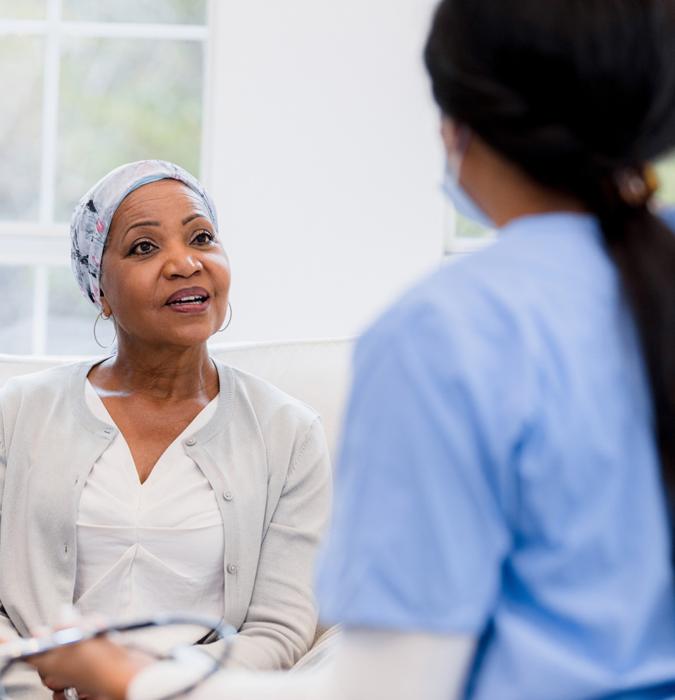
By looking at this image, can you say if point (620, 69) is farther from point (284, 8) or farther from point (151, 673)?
point (284, 8)

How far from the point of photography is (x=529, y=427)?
847 millimetres

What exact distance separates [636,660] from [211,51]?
279cm

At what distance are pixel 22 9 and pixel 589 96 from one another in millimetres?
3025

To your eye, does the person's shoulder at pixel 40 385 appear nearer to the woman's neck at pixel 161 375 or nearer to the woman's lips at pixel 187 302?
the woman's neck at pixel 161 375

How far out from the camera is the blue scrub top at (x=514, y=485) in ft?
2.76

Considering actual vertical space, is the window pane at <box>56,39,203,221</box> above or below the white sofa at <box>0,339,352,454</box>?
above

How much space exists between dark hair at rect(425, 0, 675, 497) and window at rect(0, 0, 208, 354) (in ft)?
8.80

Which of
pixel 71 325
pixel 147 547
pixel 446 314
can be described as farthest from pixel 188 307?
pixel 71 325

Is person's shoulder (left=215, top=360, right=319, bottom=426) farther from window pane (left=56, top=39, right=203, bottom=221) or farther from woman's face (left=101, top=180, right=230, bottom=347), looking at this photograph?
window pane (left=56, top=39, right=203, bottom=221)

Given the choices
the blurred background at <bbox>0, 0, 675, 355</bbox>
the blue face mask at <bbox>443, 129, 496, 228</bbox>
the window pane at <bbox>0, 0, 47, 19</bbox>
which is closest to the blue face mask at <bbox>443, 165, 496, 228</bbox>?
the blue face mask at <bbox>443, 129, 496, 228</bbox>

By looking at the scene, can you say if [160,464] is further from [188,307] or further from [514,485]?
[514,485]

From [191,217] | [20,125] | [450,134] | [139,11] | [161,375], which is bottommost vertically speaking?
[161,375]

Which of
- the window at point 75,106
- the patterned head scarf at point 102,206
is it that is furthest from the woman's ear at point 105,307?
the window at point 75,106

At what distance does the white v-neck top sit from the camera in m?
1.83
